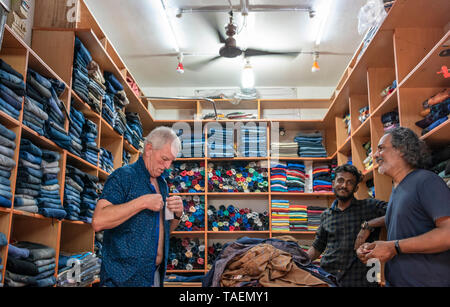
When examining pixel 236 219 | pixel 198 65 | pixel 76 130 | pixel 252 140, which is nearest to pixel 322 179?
pixel 252 140

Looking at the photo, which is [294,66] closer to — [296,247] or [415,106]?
[415,106]

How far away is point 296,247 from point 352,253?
121cm

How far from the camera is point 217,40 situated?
489cm

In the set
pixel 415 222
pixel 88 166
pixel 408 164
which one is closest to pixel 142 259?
pixel 415 222

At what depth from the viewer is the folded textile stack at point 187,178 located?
560 centimetres

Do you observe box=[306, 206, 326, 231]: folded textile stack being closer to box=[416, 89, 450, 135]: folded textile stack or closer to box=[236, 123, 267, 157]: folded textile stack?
box=[236, 123, 267, 157]: folded textile stack

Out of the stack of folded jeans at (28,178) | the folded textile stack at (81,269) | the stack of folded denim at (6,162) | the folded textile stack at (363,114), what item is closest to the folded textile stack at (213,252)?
the folded textile stack at (81,269)

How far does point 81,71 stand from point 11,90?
102 cm

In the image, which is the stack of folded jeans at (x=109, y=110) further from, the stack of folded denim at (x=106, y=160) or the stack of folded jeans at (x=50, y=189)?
the stack of folded jeans at (x=50, y=189)

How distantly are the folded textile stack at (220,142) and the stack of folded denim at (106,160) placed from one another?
1.74m

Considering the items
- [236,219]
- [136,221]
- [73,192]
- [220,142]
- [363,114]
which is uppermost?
[220,142]

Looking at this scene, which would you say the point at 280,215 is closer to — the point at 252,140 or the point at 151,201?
the point at 252,140
